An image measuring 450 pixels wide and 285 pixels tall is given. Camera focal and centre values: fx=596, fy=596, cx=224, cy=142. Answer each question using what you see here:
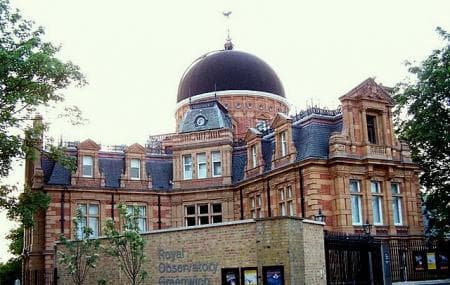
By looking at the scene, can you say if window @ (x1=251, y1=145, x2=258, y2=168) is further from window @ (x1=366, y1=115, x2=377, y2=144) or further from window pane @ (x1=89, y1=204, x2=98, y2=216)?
window pane @ (x1=89, y1=204, x2=98, y2=216)

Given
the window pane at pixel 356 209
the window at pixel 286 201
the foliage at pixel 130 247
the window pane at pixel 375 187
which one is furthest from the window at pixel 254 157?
the foliage at pixel 130 247

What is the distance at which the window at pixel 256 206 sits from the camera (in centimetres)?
3725

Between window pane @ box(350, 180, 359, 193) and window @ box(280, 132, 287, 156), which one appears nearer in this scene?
window pane @ box(350, 180, 359, 193)

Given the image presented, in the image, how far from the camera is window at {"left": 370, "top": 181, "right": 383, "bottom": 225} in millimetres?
32812

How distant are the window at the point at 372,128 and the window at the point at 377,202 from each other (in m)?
Answer: 2.57

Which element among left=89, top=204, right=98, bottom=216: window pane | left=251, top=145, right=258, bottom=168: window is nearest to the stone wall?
left=251, top=145, right=258, bottom=168: window

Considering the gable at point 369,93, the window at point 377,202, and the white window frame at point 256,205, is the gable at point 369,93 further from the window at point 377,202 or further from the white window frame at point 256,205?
the white window frame at point 256,205

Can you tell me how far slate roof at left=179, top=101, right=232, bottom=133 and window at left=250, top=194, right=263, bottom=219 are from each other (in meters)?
6.56

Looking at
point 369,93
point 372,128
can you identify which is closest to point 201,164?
point 372,128

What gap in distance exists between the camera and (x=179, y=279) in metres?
22.9

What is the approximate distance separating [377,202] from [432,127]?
515cm

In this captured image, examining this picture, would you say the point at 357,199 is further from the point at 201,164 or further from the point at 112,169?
the point at 112,169

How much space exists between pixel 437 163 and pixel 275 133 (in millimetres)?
9970

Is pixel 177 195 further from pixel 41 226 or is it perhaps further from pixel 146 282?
pixel 146 282
